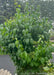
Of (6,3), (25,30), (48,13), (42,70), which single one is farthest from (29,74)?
(48,13)

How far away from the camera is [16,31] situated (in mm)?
2898

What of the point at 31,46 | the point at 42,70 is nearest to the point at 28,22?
the point at 31,46

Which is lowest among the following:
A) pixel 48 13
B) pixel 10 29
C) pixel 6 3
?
pixel 48 13

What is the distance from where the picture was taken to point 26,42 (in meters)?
2.75

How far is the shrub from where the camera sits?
265cm

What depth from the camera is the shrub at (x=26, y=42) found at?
2.65m

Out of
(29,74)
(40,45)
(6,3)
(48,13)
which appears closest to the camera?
(29,74)

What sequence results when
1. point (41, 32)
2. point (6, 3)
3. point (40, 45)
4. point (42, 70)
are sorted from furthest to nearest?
point (6, 3), point (41, 32), point (40, 45), point (42, 70)

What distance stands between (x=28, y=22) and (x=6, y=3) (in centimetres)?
1213

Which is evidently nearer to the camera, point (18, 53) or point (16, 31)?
point (18, 53)

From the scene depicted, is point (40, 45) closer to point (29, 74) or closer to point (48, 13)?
point (29, 74)

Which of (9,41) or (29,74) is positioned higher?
(9,41)

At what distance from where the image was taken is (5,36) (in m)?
2.84

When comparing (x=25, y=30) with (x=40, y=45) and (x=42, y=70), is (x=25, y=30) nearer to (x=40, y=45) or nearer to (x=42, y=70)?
(x=40, y=45)
